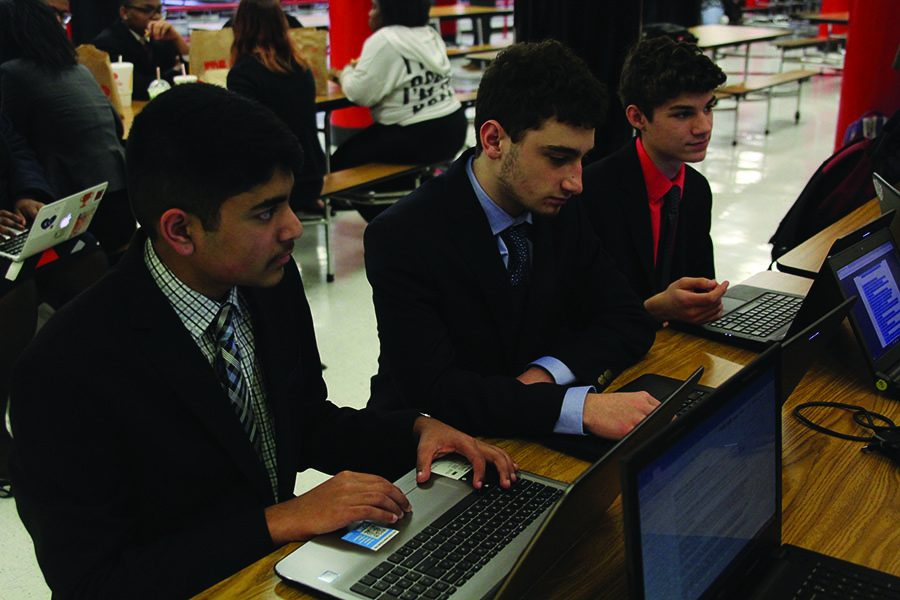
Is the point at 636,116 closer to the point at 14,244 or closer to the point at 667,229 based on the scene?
the point at 667,229

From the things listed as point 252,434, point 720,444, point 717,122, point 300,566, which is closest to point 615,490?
point 720,444

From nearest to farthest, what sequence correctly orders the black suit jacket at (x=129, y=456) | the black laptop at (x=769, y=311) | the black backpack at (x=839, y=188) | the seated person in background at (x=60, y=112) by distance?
the black suit jacket at (x=129, y=456)
the black laptop at (x=769, y=311)
the black backpack at (x=839, y=188)
the seated person in background at (x=60, y=112)

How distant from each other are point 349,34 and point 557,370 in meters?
5.63

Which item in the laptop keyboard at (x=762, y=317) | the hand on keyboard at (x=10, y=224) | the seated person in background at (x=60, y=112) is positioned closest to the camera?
the laptop keyboard at (x=762, y=317)

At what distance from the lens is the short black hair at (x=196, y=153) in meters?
1.30

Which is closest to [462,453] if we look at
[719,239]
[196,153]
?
[196,153]

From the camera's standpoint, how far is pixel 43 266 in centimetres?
331

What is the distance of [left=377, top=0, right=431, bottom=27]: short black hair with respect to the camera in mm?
4934

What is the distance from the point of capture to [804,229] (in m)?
3.36

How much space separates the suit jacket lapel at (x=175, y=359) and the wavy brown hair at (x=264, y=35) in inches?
130

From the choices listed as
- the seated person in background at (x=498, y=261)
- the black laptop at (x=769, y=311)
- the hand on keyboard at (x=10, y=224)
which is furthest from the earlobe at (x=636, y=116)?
the hand on keyboard at (x=10, y=224)

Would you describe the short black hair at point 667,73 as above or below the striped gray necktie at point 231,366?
above

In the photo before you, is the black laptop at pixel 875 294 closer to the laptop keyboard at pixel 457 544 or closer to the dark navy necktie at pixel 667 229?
the dark navy necktie at pixel 667 229

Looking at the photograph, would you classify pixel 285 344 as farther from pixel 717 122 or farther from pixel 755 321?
pixel 717 122
